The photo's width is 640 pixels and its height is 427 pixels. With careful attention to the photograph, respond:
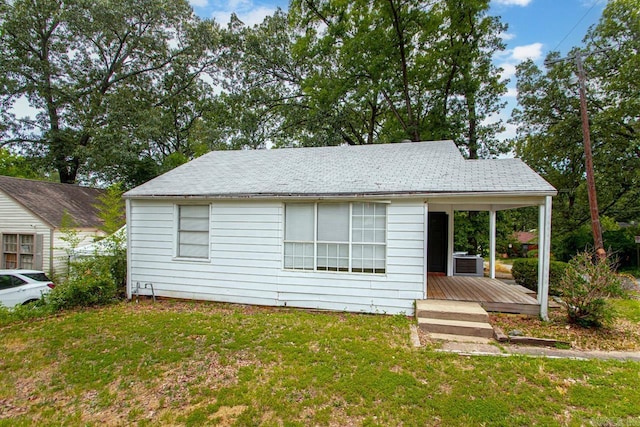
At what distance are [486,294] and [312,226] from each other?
4.15 metres

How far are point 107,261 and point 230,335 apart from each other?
5.04 meters

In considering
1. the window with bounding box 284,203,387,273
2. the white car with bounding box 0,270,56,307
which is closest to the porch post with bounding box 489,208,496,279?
the window with bounding box 284,203,387,273

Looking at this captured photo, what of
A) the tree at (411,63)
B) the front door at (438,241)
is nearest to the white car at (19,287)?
the front door at (438,241)

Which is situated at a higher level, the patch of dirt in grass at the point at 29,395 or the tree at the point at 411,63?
the tree at the point at 411,63

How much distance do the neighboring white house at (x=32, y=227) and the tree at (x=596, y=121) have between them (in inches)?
873

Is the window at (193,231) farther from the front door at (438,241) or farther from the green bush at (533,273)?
the green bush at (533,273)

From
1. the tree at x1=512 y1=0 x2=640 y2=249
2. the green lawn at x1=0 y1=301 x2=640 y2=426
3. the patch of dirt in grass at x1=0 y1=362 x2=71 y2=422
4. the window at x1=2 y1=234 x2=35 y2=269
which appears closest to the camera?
the green lawn at x1=0 y1=301 x2=640 y2=426

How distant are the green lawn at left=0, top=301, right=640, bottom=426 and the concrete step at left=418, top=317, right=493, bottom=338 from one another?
1.37ft

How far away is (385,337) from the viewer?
196 inches

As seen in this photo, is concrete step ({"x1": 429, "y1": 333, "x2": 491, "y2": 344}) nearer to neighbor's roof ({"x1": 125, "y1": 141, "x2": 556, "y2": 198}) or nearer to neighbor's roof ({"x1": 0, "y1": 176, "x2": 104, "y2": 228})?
neighbor's roof ({"x1": 125, "y1": 141, "x2": 556, "y2": 198})

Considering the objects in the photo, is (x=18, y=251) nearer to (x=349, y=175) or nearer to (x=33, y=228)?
(x=33, y=228)

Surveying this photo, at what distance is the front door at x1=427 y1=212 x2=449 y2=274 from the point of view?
8742 mm

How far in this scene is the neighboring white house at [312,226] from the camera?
6.04 m

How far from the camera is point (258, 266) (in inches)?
270
